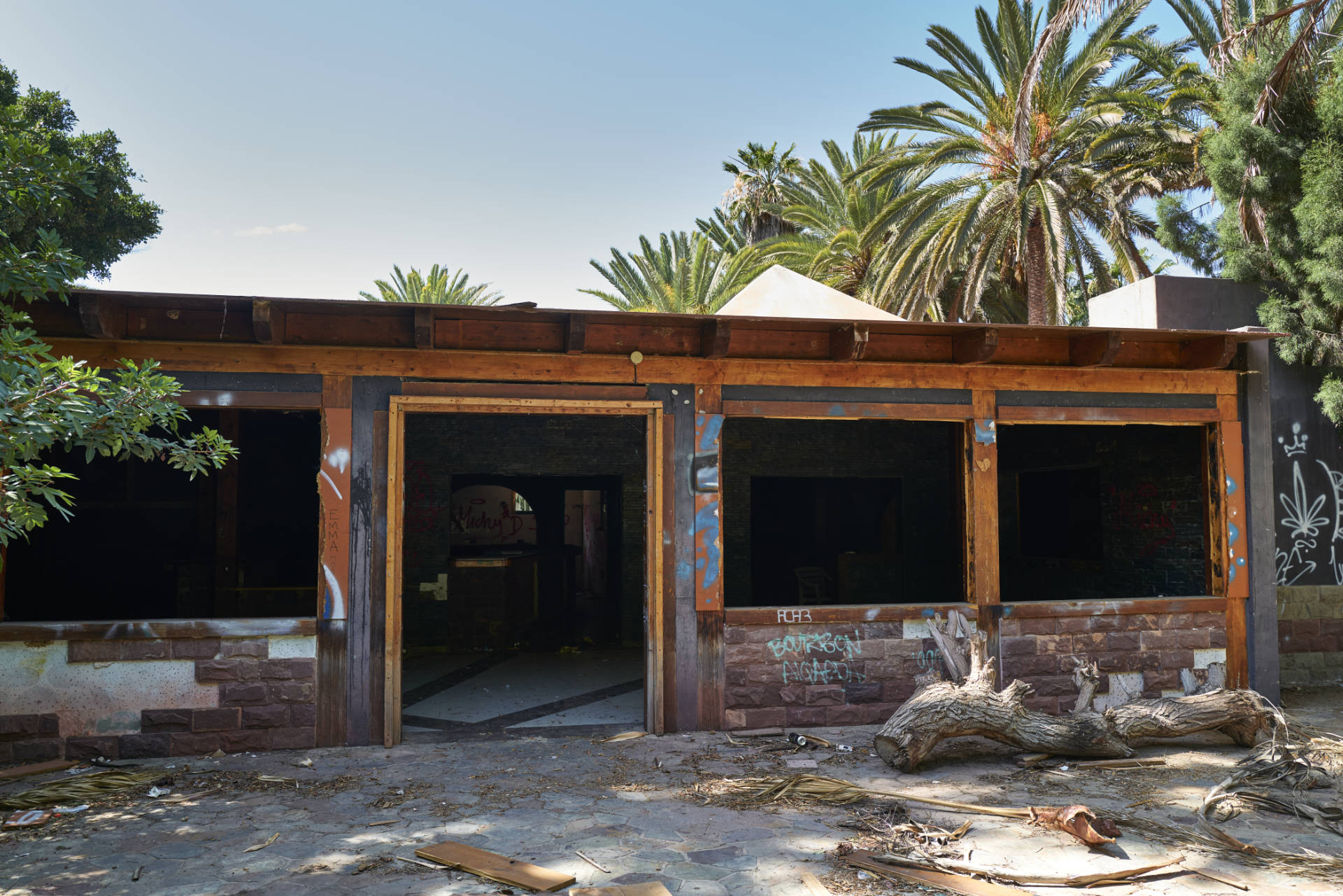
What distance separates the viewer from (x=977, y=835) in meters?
4.66

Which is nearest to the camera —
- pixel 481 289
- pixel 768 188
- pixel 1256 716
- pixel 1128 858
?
pixel 1128 858

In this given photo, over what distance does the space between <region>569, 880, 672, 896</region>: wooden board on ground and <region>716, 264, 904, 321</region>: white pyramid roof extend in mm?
6770

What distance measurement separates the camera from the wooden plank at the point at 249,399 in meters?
6.48

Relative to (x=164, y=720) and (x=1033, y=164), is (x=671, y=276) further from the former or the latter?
(x=164, y=720)

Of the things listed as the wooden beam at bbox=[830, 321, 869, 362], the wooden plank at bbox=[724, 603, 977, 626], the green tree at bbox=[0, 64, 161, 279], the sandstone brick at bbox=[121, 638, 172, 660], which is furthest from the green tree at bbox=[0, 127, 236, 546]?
the green tree at bbox=[0, 64, 161, 279]

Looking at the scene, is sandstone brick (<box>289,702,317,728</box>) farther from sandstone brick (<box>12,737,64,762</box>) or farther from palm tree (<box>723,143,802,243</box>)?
palm tree (<box>723,143,802,243</box>)

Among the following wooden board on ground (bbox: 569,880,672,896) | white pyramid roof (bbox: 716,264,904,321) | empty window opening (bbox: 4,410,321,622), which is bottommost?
wooden board on ground (bbox: 569,880,672,896)

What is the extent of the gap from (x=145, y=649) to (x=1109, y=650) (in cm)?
761

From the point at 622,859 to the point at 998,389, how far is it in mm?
5097

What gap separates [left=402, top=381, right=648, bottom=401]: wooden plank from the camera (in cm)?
680

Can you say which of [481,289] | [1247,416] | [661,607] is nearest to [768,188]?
[481,289]

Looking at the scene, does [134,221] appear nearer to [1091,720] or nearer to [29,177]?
[29,177]

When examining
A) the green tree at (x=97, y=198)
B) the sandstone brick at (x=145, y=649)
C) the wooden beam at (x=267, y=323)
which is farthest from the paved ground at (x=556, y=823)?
the green tree at (x=97, y=198)

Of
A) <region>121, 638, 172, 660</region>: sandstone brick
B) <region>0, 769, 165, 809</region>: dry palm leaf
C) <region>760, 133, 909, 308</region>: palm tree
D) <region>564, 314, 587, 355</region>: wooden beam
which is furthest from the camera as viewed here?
<region>760, 133, 909, 308</region>: palm tree
